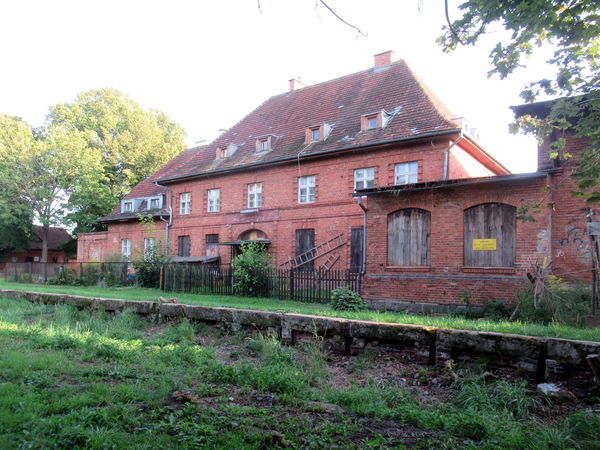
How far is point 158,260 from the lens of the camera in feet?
67.4

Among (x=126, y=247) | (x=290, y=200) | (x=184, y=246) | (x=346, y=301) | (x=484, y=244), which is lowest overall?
(x=346, y=301)

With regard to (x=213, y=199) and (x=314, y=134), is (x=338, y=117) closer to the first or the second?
(x=314, y=134)

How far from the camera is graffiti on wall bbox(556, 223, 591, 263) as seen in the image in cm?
1141

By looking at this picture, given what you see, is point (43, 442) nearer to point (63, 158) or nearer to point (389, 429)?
point (389, 429)

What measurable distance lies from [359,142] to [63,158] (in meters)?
25.2

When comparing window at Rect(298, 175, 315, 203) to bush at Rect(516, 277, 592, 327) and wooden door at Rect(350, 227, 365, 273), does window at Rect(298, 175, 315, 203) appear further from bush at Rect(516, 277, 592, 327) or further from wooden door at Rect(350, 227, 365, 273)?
bush at Rect(516, 277, 592, 327)

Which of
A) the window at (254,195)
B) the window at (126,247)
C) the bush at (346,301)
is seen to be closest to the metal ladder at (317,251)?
the window at (254,195)

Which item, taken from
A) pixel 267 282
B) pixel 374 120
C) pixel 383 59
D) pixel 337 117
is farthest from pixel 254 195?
pixel 383 59

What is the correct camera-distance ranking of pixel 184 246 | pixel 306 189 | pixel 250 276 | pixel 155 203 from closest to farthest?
1. pixel 250 276
2. pixel 306 189
3. pixel 184 246
4. pixel 155 203

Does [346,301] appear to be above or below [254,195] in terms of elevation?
below

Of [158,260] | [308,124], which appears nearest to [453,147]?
[308,124]

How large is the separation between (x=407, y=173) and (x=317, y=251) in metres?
5.38

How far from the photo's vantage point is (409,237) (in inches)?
490

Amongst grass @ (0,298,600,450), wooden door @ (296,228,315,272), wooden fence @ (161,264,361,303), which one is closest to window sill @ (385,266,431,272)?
wooden fence @ (161,264,361,303)
